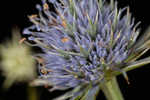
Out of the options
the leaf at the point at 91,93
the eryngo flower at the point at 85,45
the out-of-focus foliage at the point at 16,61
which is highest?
the out-of-focus foliage at the point at 16,61

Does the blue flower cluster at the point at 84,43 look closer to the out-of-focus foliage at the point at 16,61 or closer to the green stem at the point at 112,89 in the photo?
the green stem at the point at 112,89

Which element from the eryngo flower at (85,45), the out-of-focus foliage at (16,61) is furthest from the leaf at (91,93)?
the out-of-focus foliage at (16,61)

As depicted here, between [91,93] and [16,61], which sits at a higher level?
[16,61]

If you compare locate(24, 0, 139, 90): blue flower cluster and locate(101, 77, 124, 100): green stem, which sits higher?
locate(24, 0, 139, 90): blue flower cluster

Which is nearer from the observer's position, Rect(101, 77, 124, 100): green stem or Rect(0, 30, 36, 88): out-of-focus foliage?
Rect(101, 77, 124, 100): green stem

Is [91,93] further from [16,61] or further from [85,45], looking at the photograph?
[16,61]

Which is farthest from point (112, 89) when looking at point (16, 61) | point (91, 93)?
point (16, 61)

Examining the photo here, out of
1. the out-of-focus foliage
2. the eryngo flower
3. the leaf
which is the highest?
the out-of-focus foliage

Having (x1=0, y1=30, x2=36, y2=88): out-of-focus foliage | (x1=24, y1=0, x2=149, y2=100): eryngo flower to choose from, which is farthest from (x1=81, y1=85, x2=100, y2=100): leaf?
(x1=0, y1=30, x2=36, y2=88): out-of-focus foliage

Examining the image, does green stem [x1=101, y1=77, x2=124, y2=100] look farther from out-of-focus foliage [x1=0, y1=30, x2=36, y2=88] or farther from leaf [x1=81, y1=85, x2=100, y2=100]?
out-of-focus foliage [x1=0, y1=30, x2=36, y2=88]
